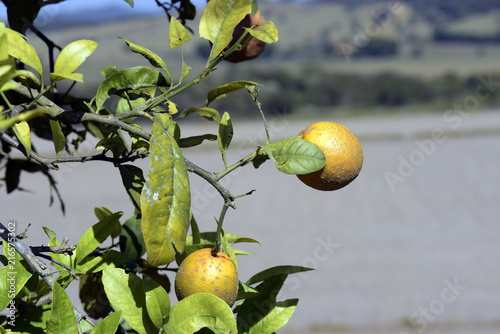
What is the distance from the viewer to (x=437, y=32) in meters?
30.6

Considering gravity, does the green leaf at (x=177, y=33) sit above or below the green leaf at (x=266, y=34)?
below

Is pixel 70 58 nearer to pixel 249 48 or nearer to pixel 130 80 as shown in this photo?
pixel 130 80

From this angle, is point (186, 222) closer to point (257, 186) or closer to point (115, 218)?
point (115, 218)

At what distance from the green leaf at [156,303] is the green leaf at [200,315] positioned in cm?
2

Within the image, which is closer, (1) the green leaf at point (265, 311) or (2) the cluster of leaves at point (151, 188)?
(2) the cluster of leaves at point (151, 188)

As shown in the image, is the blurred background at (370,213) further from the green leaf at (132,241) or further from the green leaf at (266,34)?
the green leaf at (266,34)

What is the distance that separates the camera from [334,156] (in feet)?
1.92

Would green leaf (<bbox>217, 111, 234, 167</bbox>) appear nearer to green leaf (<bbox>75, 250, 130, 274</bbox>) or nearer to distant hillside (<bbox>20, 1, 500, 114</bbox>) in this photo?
green leaf (<bbox>75, 250, 130, 274</bbox>)

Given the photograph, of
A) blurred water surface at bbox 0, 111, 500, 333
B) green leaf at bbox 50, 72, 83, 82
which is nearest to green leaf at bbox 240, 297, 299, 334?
green leaf at bbox 50, 72, 83, 82

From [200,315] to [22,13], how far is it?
46cm

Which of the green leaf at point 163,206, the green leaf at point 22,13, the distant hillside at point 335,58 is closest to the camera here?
the green leaf at point 163,206

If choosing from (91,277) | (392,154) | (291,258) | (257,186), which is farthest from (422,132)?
(91,277)

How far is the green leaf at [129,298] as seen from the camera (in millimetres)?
544

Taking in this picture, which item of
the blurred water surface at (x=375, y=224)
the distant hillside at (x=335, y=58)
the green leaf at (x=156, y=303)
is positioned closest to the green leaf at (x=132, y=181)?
the green leaf at (x=156, y=303)
